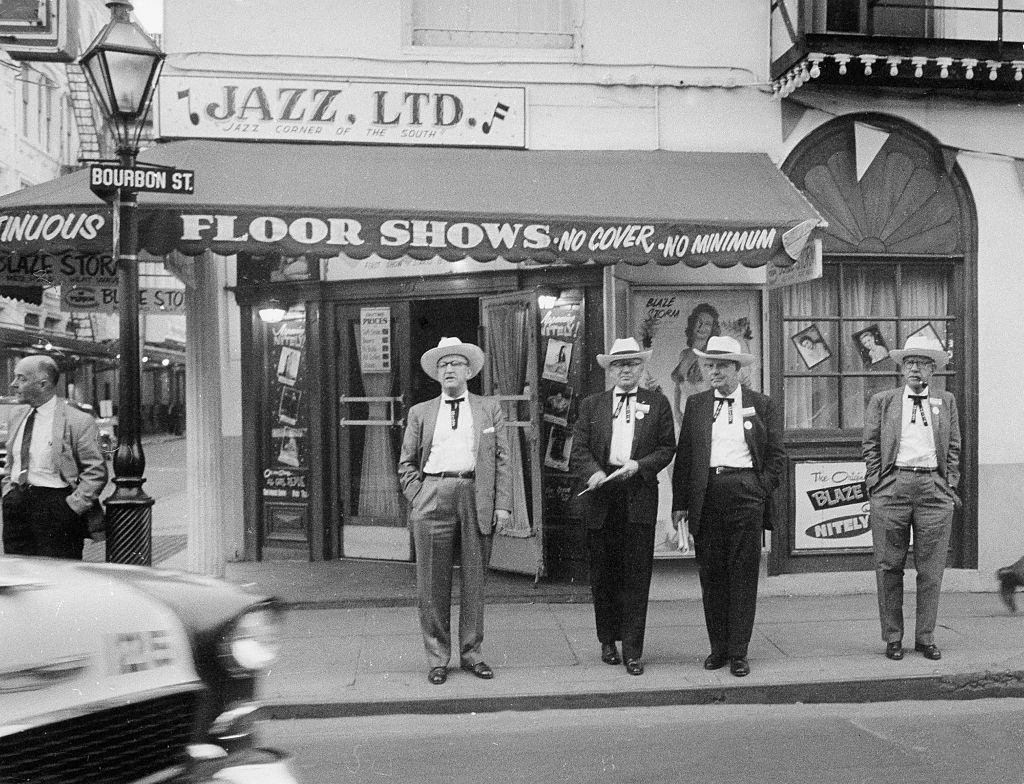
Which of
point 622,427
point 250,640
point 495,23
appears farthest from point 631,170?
point 250,640

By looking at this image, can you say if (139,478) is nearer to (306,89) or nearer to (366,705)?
(366,705)

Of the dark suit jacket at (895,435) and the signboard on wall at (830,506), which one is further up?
the dark suit jacket at (895,435)

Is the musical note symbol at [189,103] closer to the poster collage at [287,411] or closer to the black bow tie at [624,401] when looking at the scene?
the poster collage at [287,411]

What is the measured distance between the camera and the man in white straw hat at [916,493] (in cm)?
655

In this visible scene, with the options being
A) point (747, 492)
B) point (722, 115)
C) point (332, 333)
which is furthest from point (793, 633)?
point (332, 333)

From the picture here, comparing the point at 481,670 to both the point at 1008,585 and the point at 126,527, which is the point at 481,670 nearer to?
the point at 126,527

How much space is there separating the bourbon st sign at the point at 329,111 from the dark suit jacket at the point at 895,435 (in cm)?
371

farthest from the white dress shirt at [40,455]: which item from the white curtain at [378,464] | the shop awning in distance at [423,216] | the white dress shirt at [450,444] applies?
the white curtain at [378,464]

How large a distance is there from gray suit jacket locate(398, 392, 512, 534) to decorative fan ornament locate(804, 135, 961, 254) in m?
3.82

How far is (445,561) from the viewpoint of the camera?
6223mm

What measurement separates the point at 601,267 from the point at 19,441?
439cm

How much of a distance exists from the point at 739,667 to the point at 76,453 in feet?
13.9

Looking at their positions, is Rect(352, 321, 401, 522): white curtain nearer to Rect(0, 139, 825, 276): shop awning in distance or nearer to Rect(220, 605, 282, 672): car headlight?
Rect(0, 139, 825, 276): shop awning in distance

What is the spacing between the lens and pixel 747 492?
6.26 meters
